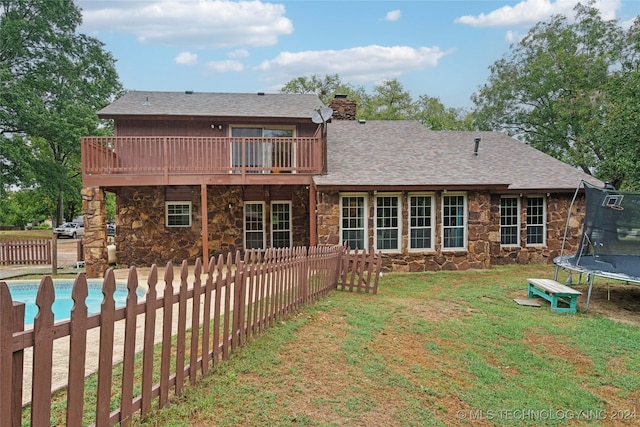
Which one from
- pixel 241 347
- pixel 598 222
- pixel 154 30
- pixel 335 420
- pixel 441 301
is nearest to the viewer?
pixel 335 420

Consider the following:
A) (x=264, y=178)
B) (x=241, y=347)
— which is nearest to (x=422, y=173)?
(x=264, y=178)

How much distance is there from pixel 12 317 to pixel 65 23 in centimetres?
2877

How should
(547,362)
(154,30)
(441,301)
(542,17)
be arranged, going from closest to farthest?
(547,362), (441,301), (154,30), (542,17)

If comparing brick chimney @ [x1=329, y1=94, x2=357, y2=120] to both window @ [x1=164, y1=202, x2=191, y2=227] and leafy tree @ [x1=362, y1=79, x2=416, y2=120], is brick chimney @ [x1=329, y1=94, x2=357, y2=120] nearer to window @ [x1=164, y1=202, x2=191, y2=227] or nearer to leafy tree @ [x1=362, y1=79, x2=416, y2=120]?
window @ [x1=164, y1=202, x2=191, y2=227]

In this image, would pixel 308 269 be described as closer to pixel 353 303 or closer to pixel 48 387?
pixel 353 303

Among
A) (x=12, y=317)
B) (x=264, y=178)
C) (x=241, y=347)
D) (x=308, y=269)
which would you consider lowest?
(x=241, y=347)

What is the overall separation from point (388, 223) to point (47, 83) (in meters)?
22.7

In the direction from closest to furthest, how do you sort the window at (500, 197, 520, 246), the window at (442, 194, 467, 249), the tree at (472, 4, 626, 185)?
the window at (442, 194, 467, 249) → the window at (500, 197, 520, 246) → the tree at (472, 4, 626, 185)

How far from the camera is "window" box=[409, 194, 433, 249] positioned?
12.1 metres

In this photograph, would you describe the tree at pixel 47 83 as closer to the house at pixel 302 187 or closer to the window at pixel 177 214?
the house at pixel 302 187

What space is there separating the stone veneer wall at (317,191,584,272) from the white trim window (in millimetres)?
164

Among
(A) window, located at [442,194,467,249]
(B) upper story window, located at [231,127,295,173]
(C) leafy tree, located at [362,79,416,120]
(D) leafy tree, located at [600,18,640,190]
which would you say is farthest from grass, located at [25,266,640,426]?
(C) leafy tree, located at [362,79,416,120]

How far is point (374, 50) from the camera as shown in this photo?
148 ft

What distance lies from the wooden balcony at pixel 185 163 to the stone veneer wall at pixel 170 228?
1749 mm
